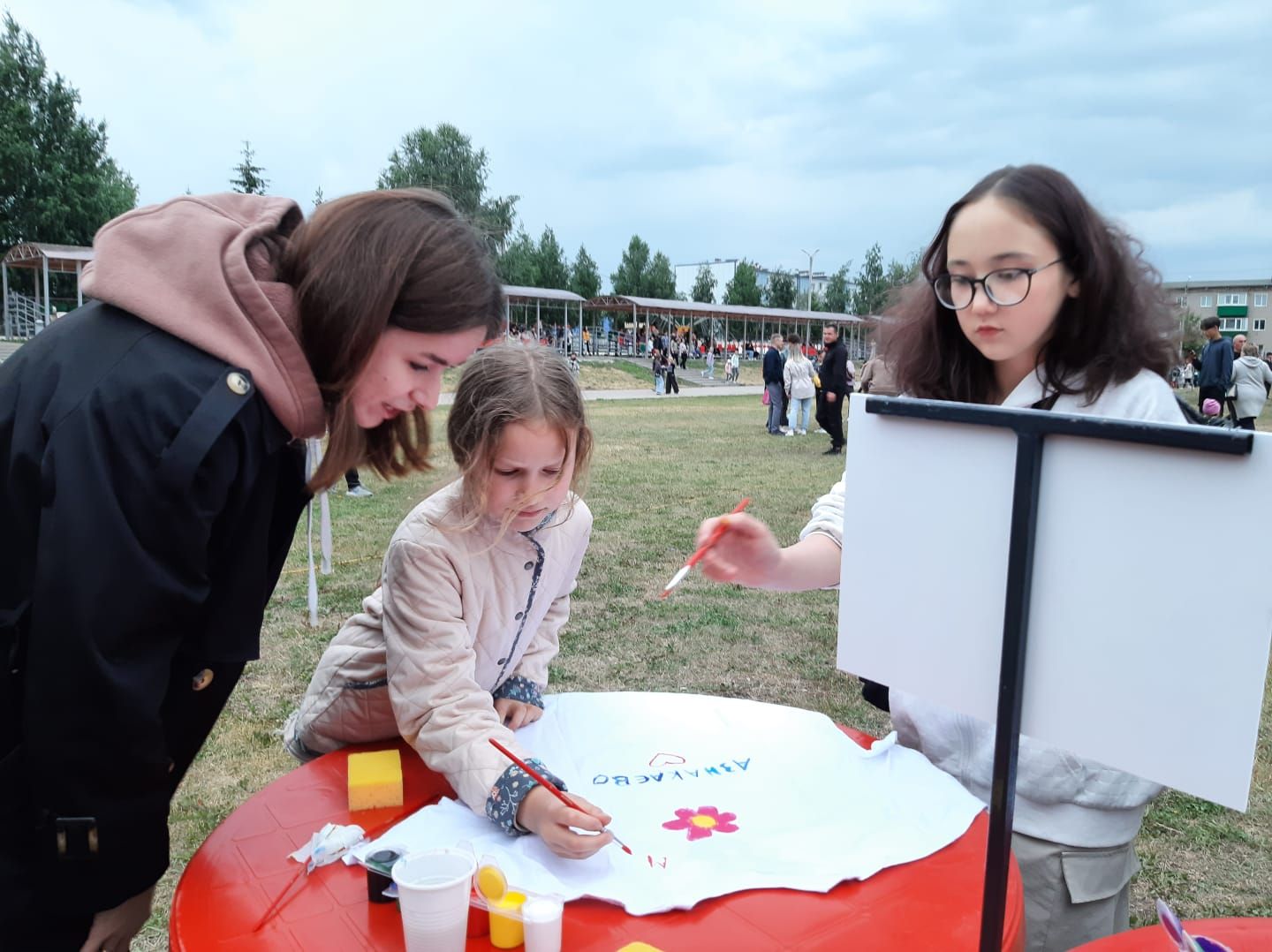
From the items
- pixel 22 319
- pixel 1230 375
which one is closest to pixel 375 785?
pixel 1230 375

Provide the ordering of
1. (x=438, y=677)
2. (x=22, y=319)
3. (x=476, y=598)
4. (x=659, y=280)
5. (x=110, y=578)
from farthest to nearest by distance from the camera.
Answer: (x=659, y=280) < (x=22, y=319) < (x=476, y=598) < (x=438, y=677) < (x=110, y=578)

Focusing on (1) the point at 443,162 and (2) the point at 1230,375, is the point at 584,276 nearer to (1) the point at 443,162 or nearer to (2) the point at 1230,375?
(1) the point at 443,162

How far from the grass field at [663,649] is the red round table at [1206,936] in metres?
0.53

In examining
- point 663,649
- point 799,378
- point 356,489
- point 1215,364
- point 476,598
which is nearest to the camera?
point 476,598

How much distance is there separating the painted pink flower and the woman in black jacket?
2.20ft

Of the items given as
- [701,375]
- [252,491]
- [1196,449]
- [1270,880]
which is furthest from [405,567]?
[701,375]

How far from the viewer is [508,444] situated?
156cm

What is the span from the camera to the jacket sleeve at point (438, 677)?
4.49 feet

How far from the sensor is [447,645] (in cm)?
149

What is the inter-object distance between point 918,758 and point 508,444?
899 millimetres

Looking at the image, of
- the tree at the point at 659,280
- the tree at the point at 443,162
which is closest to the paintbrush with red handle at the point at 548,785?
the tree at the point at 443,162

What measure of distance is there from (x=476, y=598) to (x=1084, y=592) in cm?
106

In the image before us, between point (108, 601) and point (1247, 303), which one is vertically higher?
point (1247, 303)

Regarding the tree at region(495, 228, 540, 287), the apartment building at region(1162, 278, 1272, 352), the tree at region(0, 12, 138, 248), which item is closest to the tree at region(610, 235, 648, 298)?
the tree at region(495, 228, 540, 287)
